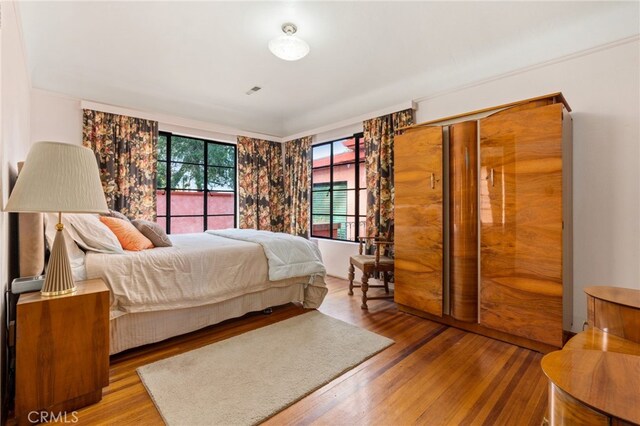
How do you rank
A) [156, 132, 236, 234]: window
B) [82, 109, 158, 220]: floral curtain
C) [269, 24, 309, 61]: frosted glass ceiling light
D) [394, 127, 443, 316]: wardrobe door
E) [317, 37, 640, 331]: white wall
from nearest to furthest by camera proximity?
1. [317, 37, 640, 331]: white wall
2. [269, 24, 309, 61]: frosted glass ceiling light
3. [394, 127, 443, 316]: wardrobe door
4. [82, 109, 158, 220]: floral curtain
5. [156, 132, 236, 234]: window

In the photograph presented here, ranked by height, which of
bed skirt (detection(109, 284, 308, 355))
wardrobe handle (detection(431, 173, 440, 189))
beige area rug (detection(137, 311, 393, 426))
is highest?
wardrobe handle (detection(431, 173, 440, 189))

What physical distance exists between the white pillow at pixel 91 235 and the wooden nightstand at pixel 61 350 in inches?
20.1

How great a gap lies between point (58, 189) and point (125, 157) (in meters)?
2.66

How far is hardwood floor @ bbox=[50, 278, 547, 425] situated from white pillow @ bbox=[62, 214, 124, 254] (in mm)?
815

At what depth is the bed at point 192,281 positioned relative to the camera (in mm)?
2021

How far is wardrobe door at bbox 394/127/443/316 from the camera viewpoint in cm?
276

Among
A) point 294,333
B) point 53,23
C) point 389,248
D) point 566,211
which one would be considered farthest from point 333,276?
point 53,23

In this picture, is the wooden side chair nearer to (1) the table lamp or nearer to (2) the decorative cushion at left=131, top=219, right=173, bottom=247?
(2) the decorative cushion at left=131, top=219, right=173, bottom=247

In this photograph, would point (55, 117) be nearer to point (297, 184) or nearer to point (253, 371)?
point (297, 184)

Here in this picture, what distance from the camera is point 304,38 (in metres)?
2.63

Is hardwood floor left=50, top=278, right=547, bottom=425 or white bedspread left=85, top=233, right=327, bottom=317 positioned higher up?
white bedspread left=85, top=233, right=327, bottom=317

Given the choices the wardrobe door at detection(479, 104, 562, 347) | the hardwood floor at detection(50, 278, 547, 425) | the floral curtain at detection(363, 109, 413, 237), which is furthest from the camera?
the floral curtain at detection(363, 109, 413, 237)

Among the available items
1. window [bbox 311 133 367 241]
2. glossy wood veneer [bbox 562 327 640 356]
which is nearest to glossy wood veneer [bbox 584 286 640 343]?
glossy wood veneer [bbox 562 327 640 356]

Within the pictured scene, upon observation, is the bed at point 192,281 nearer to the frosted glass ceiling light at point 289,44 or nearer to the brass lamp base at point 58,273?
the brass lamp base at point 58,273
